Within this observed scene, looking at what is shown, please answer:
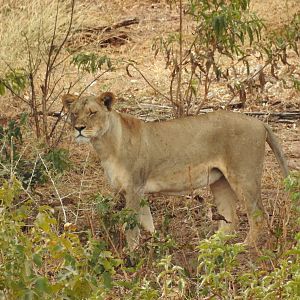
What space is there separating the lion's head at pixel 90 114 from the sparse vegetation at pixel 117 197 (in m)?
0.34

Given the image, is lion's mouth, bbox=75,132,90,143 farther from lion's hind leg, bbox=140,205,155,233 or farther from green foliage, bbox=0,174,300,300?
green foliage, bbox=0,174,300,300

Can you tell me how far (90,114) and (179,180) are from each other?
2.44ft

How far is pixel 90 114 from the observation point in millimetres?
7605

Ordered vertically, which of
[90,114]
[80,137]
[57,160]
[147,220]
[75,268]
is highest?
[75,268]

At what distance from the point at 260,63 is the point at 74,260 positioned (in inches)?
302

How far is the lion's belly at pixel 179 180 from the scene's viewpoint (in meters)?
7.82

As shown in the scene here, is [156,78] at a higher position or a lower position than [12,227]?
lower

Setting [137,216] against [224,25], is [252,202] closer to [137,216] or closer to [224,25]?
[137,216]

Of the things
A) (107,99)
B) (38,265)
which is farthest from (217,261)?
(107,99)

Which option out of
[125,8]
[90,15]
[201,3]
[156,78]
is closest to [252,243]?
[201,3]

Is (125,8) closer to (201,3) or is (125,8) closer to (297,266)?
(201,3)

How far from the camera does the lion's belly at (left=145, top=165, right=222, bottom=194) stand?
7.82m

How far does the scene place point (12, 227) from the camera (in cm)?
502

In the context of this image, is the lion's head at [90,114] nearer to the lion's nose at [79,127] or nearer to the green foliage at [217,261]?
the lion's nose at [79,127]
